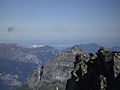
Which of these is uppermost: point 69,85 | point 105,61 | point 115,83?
point 105,61

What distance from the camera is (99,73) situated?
195 feet

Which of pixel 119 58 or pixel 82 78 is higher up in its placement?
pixel 119 58

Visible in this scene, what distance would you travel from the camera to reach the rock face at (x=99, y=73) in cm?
5397

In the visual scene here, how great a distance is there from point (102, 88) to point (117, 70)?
542 centimetres

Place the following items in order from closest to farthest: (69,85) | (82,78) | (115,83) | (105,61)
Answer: (115,83) < (105,61) < (82,78) < (69,85)

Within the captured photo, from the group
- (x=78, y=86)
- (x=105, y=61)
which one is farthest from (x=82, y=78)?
(x=105, y=61)

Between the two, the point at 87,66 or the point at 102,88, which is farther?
the point at 87,66

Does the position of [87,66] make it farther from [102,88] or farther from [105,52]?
[102,88]

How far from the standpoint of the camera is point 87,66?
6581cm

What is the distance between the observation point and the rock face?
54.0 meters

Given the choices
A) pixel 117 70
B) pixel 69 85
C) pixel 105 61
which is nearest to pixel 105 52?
pixel 105 61

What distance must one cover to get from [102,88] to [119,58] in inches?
332

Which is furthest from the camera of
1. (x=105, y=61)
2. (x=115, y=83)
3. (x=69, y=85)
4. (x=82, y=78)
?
(x=69, y=85)

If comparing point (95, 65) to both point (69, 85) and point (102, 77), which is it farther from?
point (69, 85)
